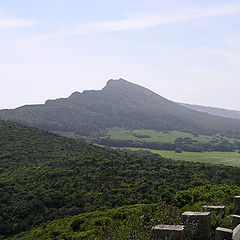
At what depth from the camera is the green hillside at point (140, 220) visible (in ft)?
28.9

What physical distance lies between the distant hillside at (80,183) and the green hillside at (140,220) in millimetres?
4338

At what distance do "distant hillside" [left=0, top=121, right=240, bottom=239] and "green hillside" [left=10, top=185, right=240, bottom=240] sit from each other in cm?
434

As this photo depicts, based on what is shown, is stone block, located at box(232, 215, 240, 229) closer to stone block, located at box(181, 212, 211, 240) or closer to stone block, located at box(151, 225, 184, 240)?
stone block, located at box(181, 212, 211, 240)

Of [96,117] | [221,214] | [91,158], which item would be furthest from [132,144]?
[221,214]

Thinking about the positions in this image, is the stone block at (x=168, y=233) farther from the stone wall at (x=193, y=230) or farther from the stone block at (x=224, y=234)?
the stone block at (x=224, y=234)

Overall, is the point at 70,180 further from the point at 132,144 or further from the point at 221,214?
the point at 132,144

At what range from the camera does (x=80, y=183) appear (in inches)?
1351

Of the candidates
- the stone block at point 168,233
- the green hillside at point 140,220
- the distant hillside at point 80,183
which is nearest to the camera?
the stone block at point 168,233

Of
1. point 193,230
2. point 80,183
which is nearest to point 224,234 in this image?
point 193,230

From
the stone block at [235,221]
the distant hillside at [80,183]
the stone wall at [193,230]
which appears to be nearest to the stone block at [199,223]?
the stone wall at [193,230]

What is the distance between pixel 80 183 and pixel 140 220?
2455 cm

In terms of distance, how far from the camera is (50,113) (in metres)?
177

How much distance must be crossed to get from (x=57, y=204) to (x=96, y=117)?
498ft

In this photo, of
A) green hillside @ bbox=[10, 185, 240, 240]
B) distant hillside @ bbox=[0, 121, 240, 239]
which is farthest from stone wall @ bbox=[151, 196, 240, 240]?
distant hillside @ bbox=[0, 121, 240, 239]
